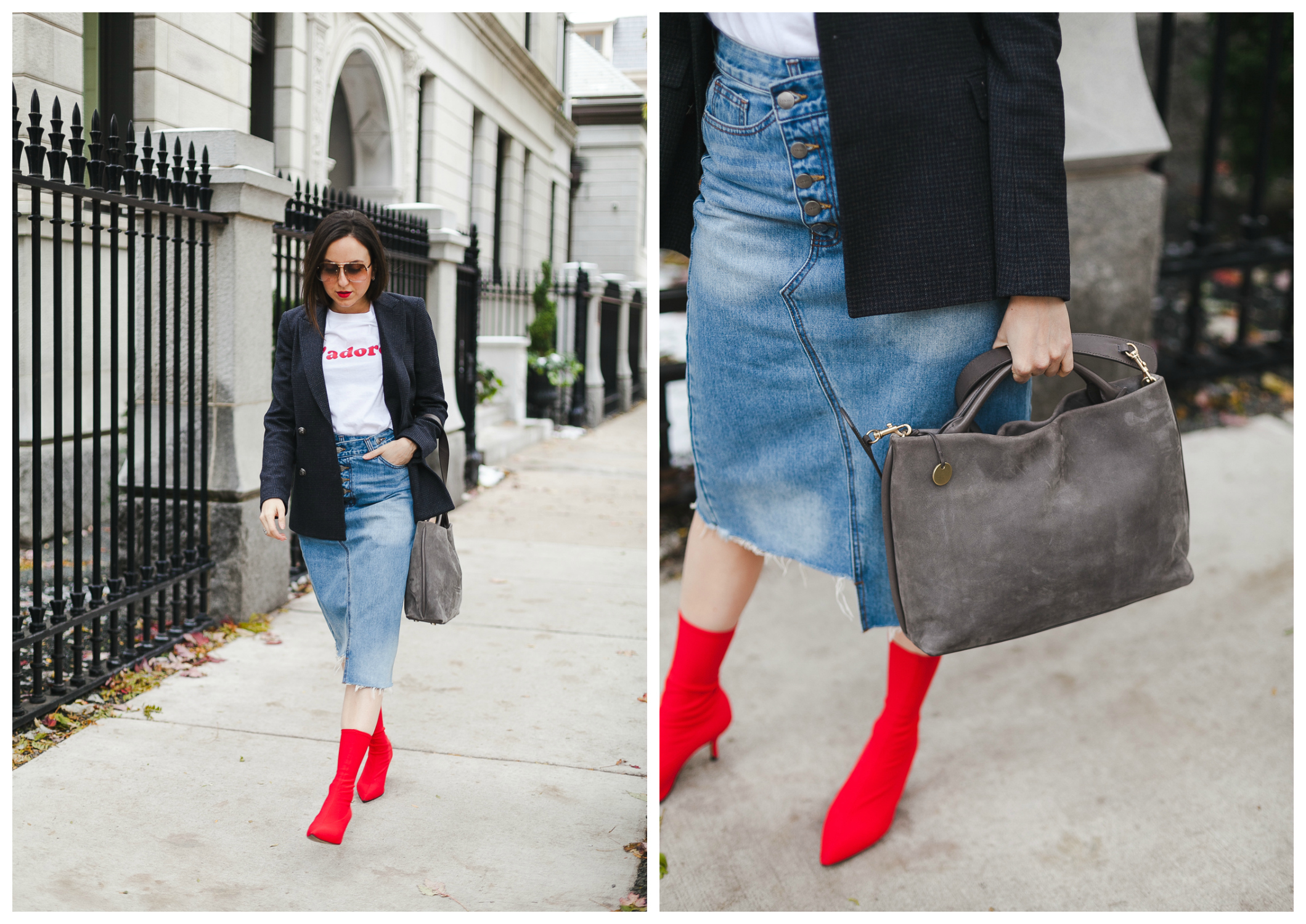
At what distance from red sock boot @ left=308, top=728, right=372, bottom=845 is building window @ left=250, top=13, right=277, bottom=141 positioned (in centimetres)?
699

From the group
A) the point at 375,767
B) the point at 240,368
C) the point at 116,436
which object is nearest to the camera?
the point at 375,767

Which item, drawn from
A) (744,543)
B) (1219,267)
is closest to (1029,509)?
(744,543)

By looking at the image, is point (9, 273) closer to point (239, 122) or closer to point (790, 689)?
point (790, 689)

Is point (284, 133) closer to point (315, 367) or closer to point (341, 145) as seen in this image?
point (341, 145)

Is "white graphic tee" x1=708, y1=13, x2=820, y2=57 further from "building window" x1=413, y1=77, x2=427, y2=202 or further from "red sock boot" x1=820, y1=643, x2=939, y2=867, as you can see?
"building window" x1=413, y1=77, x2=427, y2=202

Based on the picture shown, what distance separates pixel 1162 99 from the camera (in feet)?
12.5

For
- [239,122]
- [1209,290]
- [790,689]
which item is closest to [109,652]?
[790,689]

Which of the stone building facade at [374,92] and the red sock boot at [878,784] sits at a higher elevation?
the stone building facade at [374,92]

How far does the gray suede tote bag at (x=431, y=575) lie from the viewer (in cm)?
198

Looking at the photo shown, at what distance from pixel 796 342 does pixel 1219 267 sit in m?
3.29

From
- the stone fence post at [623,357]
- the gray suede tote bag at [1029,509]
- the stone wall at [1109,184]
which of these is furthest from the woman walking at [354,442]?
the stone fence post at [623,357]

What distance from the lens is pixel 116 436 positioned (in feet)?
9.78

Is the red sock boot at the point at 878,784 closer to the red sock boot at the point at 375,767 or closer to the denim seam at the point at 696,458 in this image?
the denim seam at the point at 696,458

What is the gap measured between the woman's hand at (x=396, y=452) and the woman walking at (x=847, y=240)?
57 cm
